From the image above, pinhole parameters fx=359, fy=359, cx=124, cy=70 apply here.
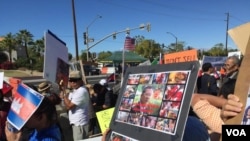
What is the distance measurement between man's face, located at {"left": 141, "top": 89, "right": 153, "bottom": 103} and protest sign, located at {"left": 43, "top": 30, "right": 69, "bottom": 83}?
10.2 feet

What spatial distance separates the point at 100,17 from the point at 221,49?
157 ft

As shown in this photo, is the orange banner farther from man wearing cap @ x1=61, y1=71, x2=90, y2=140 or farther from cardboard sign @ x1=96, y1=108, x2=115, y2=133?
cardboard sign @ x1=96, y1=108, x2=115, y2=133

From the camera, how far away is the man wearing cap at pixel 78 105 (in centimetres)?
555

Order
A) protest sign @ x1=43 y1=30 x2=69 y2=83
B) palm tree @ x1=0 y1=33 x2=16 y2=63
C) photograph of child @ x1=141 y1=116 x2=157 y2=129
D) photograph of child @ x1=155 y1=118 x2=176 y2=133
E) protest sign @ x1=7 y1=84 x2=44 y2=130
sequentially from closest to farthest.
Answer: photograph of child @ x1=155 y1=118 x2=176 y2=133
photograph of child @ x1=141 y1=116 x2=157 y2=129
protest sign @ x1=7 y1=84 x2=44 y2=130
protest sign @ x1=43 y1=30 x2=69 y2=83
palm tree @ x1=0 y1=33 x2=16 y2=63

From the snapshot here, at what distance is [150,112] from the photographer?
1.81 meters

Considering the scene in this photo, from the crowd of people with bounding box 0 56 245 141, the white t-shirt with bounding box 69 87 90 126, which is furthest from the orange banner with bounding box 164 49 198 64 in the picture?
the white t-shirt with bounding box 69 87 90 126

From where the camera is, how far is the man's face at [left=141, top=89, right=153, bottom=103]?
187 centimetres

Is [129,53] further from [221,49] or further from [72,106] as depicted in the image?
[221,49]

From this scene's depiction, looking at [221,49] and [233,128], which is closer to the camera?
[233,128]

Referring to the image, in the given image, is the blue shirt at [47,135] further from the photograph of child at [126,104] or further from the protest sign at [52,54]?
the protest sign at [52,54]

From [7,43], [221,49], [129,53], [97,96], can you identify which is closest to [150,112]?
[97,96]

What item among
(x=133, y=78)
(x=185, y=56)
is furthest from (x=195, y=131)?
(x=185, y=56)

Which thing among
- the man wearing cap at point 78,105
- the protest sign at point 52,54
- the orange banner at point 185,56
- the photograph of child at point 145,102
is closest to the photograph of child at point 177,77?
the photograph of child at point 145,102

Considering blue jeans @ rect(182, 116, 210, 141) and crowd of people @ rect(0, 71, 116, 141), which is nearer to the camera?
blue jeans @ rect(182, 116, 210, 141)
